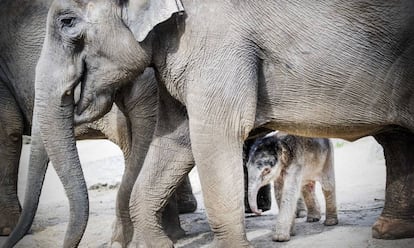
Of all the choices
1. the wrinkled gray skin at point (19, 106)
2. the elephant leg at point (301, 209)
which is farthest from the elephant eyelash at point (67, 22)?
the elephant leg at point (301, 209)

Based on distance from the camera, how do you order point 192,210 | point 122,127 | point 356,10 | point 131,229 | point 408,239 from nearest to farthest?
point 356,10 → point 408,239 → point 131,229 → point 122,127 → point 192,210

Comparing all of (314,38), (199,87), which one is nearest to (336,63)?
(314,38)

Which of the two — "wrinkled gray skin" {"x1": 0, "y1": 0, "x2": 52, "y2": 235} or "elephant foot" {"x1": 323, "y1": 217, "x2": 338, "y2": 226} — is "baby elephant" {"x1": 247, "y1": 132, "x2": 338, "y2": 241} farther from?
"wrinkled gray skin" {"x1": 0, "y1": 0, "x2": 52, "y2": 235}

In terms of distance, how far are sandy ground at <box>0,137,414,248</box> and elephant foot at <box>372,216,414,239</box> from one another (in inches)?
2.4

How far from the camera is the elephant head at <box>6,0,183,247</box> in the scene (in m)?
4.17

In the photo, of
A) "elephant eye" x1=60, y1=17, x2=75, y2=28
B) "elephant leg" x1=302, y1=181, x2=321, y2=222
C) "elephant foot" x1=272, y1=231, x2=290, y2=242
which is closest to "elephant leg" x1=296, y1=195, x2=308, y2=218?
"elephant leg" x1=302, y1=181, x2=321, y2=222

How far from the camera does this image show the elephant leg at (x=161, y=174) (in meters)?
4.74

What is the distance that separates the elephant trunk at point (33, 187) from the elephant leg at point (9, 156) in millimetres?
1278

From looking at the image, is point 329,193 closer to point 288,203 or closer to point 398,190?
point 288,203

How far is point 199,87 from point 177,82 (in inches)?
7.0

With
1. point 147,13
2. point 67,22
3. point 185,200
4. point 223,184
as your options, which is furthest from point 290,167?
point 67,22

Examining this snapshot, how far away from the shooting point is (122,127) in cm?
542

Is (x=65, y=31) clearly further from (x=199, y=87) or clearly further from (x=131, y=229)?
(x=131, y=229)

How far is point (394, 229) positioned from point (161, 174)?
1401mm
